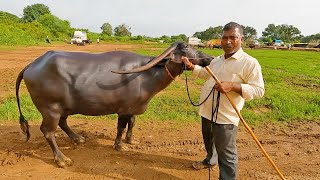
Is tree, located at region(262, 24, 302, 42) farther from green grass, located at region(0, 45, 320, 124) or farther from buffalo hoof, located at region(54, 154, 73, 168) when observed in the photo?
buffalo hoof, located at region(54, 154, 73, 168)

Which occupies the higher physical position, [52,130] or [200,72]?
[200,72]

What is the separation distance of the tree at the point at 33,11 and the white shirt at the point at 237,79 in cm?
8909

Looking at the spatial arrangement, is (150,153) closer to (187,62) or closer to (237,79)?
(187,62)

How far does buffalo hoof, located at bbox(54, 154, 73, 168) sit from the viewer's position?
4.40 meters

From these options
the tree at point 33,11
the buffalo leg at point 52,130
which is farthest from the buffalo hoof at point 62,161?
the tree at point 33,11

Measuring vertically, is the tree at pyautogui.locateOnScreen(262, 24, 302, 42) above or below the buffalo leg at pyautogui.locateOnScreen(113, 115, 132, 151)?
above

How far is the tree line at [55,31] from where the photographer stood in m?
39.8

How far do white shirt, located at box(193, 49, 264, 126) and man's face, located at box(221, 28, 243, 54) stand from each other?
0.21 feet

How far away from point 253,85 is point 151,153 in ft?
7.79

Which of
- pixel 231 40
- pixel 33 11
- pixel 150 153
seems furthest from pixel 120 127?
pixel 33 11

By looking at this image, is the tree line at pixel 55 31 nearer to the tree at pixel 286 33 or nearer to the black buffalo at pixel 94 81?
the tree at pixel 286 33

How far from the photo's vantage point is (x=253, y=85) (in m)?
3.16

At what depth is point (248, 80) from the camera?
3.24 meters

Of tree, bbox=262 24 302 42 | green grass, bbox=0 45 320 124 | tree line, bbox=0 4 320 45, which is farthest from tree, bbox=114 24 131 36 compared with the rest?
green grass, bbox=0 45 320 124
